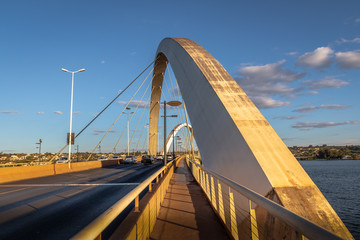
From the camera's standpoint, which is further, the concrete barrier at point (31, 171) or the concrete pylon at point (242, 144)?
the concrete barrier at point (31, 171)

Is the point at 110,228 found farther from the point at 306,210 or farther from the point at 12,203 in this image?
the point at 12,203

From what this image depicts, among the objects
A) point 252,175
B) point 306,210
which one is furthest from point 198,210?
point 306,210

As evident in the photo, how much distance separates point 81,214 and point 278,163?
5536 mm

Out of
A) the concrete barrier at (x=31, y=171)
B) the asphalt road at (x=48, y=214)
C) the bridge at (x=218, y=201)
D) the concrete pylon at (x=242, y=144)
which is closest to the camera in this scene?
the bridge at (x=218, y=201)

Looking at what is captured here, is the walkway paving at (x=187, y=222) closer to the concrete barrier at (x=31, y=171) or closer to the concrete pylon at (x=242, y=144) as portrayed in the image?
the concrete pylon at (x=242, y=144)

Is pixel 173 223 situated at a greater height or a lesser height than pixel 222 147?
lesser

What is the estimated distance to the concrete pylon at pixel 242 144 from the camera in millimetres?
4086

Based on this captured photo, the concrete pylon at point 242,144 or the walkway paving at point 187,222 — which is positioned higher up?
the concrete pylon at point 242,144

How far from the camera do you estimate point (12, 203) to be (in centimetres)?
875

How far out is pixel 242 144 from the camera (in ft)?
19.3

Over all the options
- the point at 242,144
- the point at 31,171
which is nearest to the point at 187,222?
the point at 242,144

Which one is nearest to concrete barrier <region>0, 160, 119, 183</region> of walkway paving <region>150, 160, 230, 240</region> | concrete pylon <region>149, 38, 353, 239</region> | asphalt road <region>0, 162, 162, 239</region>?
asphalt road <region>0, 162, 162, 239</region>

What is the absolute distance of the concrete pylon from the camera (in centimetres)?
409

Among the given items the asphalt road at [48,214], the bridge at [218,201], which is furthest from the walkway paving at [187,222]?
Result: the asphalt road at [48,214]
